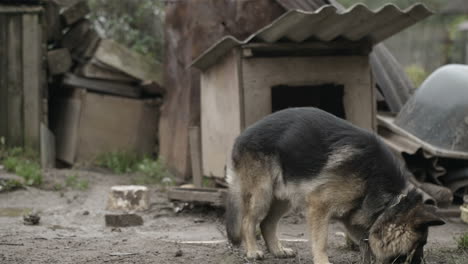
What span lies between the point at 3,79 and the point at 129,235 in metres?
4.75

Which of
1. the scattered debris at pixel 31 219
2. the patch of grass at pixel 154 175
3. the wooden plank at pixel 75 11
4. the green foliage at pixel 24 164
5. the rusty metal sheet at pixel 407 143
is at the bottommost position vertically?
the scattered debris at pixel 31 219

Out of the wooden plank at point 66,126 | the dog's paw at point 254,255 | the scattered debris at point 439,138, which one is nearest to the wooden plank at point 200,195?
the dog's paw at point 254,255

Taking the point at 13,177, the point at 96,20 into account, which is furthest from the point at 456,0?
the point at 13,177

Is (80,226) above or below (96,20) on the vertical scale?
below

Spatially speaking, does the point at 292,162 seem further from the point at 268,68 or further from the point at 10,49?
the point at 10,49

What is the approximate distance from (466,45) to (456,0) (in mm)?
7725

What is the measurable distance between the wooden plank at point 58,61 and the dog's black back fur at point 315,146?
5.94 meters

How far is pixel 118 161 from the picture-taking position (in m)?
10.6

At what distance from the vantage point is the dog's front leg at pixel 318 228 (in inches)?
199

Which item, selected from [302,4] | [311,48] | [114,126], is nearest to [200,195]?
[311,48]

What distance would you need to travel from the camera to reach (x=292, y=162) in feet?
17.0

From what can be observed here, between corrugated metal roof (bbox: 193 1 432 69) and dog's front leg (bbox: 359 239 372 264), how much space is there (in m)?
2.51

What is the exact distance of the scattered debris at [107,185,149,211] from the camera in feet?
25.6

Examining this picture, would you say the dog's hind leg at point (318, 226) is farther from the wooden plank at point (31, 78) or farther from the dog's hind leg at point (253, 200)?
the wooden plank at point (31, 78)
